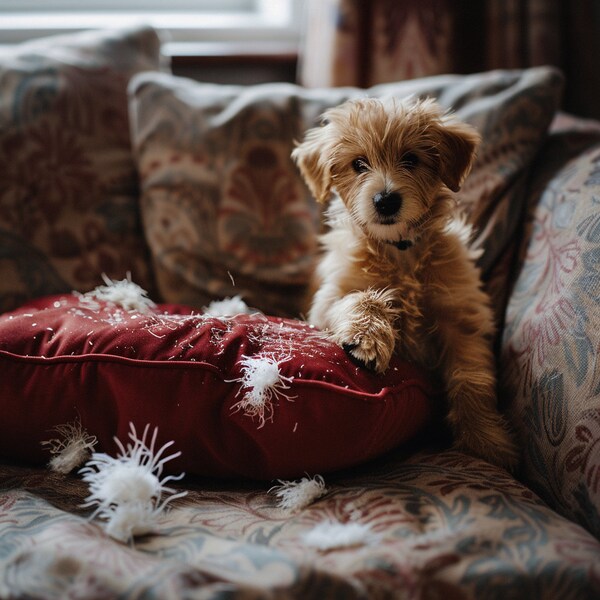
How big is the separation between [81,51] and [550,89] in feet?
4.50

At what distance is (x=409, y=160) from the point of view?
1382 mm

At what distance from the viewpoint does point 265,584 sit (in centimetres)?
84

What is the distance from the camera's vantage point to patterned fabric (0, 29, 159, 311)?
5.43 feet

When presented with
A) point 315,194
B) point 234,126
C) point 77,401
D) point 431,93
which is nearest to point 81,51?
point 234,126

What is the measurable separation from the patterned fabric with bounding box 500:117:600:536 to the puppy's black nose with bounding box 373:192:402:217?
38 centimetres

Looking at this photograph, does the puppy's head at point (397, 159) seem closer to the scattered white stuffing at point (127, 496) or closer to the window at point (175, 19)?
the scattered white stuffing at point (127, 496)

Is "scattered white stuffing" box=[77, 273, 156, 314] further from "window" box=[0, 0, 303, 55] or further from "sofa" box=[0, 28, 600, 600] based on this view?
"window" box=[0, 0, 303, 55]

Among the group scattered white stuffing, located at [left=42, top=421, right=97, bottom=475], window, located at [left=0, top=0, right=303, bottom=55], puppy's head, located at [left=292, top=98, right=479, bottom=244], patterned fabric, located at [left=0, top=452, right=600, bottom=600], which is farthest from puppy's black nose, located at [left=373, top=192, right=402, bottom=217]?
window, located at [left=0, top=0, right=303, bottom=55]

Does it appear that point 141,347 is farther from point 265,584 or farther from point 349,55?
point 349,55

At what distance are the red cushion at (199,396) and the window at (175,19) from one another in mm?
1617

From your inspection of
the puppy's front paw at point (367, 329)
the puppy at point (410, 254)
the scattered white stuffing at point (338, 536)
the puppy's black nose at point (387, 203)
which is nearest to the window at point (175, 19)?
the puppy at point (410, 254)

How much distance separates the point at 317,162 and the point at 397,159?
21 cm

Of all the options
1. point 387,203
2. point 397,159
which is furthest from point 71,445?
point 397,159

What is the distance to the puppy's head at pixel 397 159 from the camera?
4.41 ft
